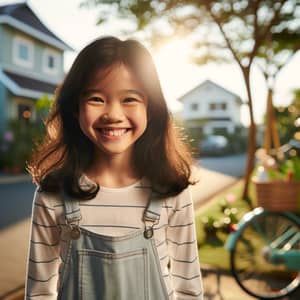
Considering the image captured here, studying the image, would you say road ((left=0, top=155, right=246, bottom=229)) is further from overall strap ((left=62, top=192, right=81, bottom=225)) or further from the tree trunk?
overall strap ((left=62, top=192, right=81, bottom=225))

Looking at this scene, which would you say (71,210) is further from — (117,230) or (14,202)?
(14,202)

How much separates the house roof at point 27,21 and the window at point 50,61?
54cm

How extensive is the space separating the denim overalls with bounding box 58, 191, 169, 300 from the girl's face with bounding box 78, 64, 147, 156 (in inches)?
9.1

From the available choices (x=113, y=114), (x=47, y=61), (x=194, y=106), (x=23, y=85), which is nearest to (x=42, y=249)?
(x=113, y=114)

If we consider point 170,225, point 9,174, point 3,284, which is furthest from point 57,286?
point 9,174

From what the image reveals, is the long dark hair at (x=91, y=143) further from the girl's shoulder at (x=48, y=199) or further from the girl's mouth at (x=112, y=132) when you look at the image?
the girl's mouth at (x=112, y=132)

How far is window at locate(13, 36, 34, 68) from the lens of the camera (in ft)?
66.0

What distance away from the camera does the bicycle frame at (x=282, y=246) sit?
140 inches

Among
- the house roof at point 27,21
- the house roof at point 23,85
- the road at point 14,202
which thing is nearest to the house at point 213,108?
the house roof at point 27,21

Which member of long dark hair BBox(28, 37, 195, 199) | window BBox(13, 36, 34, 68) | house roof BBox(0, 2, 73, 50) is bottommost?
long dark hair BBox(28, 37, 195, 199)

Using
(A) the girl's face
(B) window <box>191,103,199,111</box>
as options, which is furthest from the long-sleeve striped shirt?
(B) window <box>191,103,199,111</box>

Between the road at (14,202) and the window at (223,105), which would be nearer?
the road at (14,202)

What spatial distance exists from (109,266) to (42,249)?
257 millimetres

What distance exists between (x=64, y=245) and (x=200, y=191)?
997 cm
